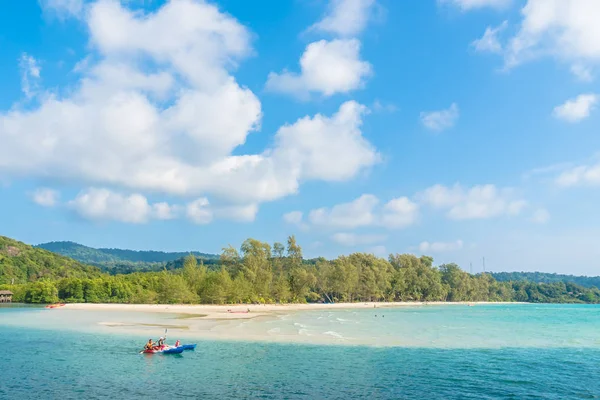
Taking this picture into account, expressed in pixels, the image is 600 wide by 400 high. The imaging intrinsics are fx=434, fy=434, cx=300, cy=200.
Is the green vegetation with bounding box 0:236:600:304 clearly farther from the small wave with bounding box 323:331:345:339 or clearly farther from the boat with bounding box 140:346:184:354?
the boat with bounding box 140:346:184:354

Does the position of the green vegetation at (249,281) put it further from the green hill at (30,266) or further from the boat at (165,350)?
the boat at (165,350)

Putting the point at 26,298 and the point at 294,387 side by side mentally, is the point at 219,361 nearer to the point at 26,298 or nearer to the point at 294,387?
the point at 294,387

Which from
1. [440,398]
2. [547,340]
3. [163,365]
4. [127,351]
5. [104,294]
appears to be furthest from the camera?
[104,294]

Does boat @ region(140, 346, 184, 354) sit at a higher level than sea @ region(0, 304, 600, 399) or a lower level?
higher

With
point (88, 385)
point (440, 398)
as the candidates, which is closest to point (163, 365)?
point (88, 385)

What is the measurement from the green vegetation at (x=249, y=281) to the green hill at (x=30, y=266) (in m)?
0.40

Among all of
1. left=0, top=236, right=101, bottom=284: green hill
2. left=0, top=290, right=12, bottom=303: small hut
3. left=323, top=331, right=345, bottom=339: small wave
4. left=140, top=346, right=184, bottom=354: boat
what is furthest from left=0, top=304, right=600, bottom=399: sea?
left=0, top=236, right=101, bottom=284: green hill

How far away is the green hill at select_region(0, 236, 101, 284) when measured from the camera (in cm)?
15875

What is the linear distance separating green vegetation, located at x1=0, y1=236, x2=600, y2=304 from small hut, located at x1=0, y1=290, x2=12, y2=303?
2082mm

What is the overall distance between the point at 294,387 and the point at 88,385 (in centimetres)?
1149

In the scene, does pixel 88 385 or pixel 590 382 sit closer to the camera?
pixel 88 385

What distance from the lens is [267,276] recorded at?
114625 mm

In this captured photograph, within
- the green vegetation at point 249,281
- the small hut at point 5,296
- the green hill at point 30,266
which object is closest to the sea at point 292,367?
the green vegetation at point 249,281

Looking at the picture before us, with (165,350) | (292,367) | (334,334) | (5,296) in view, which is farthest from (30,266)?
(292,367)
